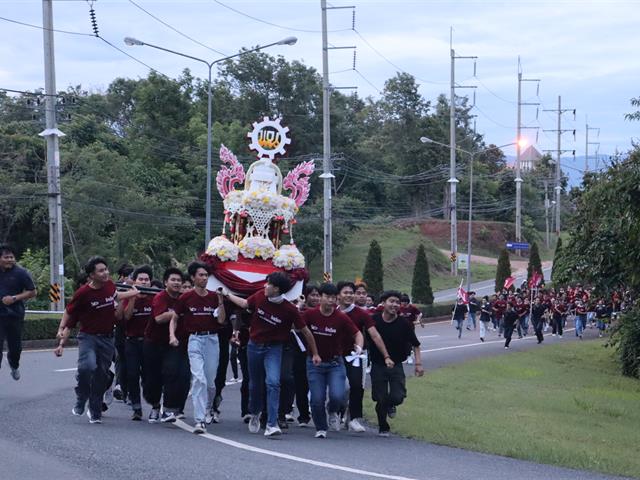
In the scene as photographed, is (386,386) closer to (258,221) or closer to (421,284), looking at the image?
(258,221)

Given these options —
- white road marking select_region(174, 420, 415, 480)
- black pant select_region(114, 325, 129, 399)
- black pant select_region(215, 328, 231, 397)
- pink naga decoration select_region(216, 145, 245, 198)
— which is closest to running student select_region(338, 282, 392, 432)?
black pant select_region(215, 328, 231, 397)

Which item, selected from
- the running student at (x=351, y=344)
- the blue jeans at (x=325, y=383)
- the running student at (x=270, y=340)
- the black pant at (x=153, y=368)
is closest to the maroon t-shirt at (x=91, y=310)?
the black pant at (x=153, y=368)

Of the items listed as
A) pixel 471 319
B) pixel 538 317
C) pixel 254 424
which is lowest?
pixel 471 319

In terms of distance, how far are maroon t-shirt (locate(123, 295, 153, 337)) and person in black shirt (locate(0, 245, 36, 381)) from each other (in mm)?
1466

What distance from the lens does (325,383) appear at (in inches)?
509

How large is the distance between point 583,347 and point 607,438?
24.2m

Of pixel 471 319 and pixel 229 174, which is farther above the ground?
pixel 229 174

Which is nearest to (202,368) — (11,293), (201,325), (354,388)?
(201,325)

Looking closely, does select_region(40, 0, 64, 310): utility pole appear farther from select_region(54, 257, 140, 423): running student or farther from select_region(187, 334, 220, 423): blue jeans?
select_region(187, 334, 220, 423): blue jeans

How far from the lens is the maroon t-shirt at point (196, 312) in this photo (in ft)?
40.9

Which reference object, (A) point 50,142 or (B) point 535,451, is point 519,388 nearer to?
(B) point 535,451

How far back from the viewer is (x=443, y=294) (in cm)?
7038

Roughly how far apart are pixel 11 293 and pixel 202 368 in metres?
3.20

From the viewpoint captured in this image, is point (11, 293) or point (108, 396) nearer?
point (11, 293)
